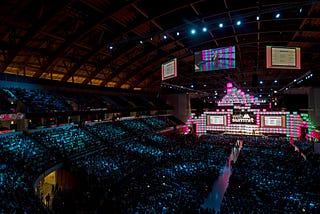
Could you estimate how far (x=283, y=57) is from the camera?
1076 cm

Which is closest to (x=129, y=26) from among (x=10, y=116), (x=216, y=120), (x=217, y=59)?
(x=217, y=59)

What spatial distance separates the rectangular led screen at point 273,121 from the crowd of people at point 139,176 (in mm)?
7404

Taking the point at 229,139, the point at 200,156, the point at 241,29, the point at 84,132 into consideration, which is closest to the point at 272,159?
the point at 200,156

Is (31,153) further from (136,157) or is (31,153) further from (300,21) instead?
(300,21)

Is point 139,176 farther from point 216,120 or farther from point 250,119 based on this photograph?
point 250,119

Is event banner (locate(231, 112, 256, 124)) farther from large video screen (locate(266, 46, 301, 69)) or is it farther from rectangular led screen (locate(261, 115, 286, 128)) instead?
large video screen (locate(266, 46, 301, 69))

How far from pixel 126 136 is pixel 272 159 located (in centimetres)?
1636

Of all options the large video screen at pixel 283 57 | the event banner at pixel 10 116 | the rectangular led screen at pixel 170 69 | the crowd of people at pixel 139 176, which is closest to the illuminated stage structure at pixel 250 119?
the crowd of people at pixel 139 176

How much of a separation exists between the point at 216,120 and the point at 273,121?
8.46 metres

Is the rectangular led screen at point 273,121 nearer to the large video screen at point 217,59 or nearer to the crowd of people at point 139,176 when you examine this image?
the crowd of people at point 139,176

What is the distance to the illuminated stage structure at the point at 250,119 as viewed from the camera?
30750 millimetres

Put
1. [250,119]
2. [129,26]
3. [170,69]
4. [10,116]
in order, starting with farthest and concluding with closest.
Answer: [250,119] → [129,26] → [10,116] → [170,69]

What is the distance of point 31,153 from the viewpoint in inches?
578

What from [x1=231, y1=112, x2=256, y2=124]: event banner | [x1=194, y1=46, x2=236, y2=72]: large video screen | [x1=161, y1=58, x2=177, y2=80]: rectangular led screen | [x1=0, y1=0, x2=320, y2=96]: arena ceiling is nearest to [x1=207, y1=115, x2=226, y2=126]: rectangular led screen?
[x1=231, y1=112, x2=256, y2=124]: event banner
